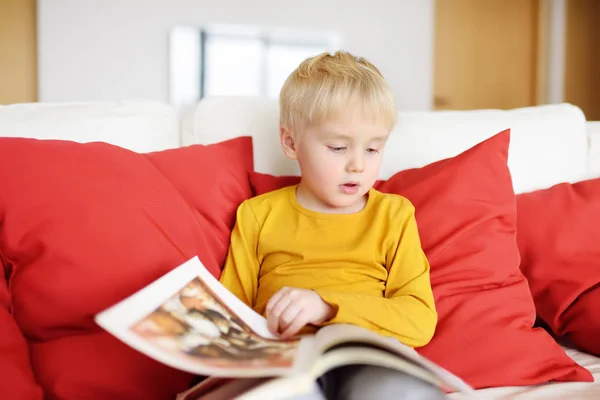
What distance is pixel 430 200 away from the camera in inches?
47.7

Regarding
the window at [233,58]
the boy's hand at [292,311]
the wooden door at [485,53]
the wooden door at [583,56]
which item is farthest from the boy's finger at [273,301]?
the wooden door at [583,56]

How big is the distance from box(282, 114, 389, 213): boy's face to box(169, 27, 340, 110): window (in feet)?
9.14

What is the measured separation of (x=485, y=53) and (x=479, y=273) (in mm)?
3901

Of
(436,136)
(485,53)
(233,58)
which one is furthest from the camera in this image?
(485,53)

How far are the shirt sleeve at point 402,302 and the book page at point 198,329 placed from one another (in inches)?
5.2

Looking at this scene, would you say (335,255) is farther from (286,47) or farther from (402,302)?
(286,47)

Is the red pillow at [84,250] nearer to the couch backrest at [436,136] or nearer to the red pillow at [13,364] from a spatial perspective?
the red pillow at [13,364]

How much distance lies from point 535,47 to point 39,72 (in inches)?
137

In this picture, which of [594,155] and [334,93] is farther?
[594,155]

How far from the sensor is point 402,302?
99cm

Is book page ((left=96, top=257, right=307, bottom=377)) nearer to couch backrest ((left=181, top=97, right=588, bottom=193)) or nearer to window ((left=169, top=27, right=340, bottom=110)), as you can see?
couch backrest ((left=181, top=97, right=588, bottom=193))

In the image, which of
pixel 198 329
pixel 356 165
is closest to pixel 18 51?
pixel 356 165

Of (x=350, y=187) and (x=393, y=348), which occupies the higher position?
(x=350, y=187)

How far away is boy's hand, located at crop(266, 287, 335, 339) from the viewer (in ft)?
2.83
